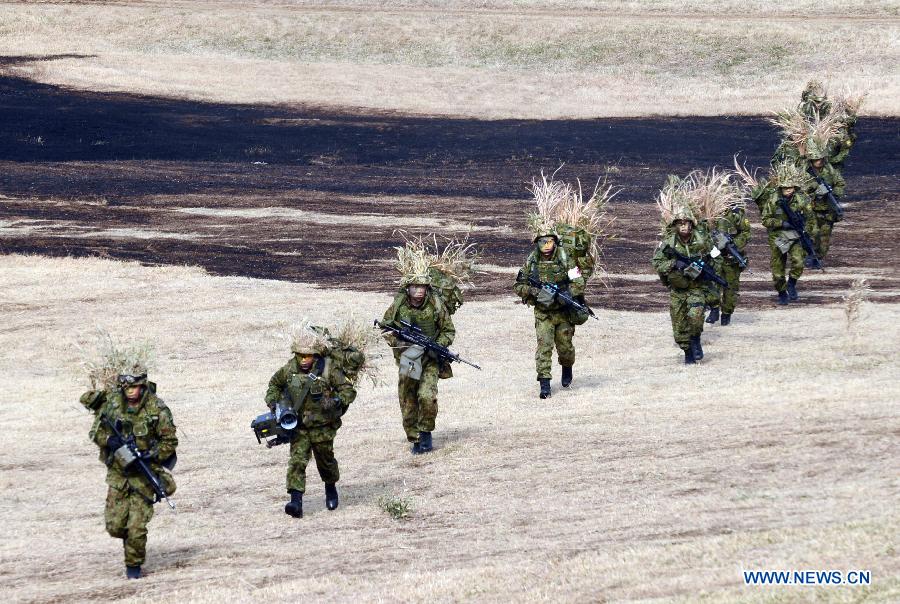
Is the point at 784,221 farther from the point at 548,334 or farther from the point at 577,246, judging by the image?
the point at 548,334

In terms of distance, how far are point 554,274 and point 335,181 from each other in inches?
904

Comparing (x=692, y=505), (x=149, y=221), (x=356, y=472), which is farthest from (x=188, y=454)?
(x=149, y=221)

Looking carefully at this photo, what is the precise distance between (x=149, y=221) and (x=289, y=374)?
72.3 ft

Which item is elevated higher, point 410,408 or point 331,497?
point 410,408

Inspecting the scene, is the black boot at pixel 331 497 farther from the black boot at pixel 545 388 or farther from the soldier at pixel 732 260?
the soldier at pixel 732 260

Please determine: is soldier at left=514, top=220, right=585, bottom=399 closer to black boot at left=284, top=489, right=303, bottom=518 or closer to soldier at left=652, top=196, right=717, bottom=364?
soldier at left=652, top=196, right=717, bottom=364

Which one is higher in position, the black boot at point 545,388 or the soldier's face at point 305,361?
the soldier's face at point 305,361

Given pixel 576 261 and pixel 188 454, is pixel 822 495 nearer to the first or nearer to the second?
pixel 576 261

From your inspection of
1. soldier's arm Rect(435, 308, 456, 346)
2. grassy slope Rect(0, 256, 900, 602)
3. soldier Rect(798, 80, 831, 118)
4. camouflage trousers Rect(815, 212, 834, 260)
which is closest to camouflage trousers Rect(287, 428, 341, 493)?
grassy slope Rect(0, 256, 900, 602)

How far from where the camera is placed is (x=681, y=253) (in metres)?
20.8

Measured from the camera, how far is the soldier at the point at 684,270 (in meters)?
20.8

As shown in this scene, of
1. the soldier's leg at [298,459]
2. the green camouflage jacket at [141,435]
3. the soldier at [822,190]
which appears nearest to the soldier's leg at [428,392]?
the soldier's leg at [298,459]

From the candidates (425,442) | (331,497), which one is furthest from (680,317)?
(331,497)

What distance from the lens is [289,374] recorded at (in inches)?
592
